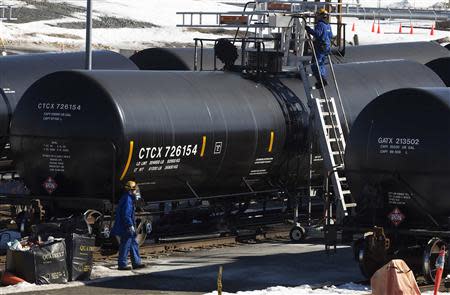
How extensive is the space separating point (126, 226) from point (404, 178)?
4202 mm

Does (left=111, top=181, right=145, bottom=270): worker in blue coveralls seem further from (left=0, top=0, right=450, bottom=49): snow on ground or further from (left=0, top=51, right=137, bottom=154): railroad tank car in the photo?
(left=0, top=0, right=450, bottom=49): snow on ground

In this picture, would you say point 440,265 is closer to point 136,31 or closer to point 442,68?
point 442,68

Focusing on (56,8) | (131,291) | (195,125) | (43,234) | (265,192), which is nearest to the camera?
(131,291)

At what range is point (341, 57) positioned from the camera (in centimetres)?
2767

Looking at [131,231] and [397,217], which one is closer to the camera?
[397,217]

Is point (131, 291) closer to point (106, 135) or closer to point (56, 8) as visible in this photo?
point (106, 135)

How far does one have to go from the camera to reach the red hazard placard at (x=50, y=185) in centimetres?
2022

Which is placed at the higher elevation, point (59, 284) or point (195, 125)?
point (195, 125)

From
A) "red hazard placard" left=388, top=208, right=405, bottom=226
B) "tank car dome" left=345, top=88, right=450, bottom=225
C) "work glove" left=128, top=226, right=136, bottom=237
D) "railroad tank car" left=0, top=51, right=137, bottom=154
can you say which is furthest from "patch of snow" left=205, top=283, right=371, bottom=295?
"railroad tank car" left=0, top=51, right=137, bottom=154

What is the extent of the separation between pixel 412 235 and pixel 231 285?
9.05ft

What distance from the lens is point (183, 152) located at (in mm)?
Result: 20703

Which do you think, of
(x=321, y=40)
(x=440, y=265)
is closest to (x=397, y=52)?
(x=321, y=40)

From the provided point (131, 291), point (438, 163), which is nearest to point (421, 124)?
point (438, 163)

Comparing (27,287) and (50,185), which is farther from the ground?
(50,185)
